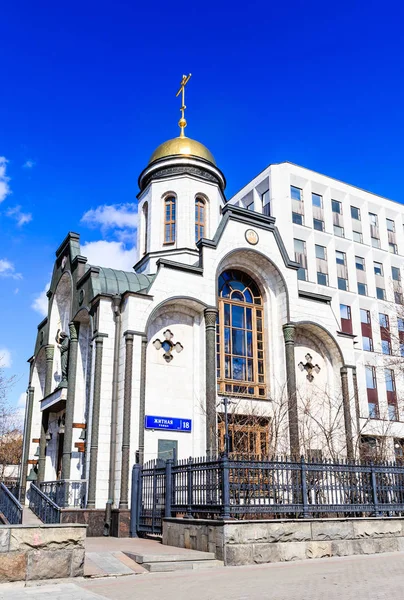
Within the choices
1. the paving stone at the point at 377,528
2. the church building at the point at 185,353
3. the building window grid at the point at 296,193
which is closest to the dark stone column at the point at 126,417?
the church building at the point at 185,353

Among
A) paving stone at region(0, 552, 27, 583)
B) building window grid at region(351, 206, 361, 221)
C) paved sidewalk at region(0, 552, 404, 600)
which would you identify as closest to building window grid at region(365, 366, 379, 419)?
building window grid at region(351, 206, 361, 221)

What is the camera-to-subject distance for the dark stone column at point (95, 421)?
63.0ft

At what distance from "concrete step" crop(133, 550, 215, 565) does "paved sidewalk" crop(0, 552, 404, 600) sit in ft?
1.70

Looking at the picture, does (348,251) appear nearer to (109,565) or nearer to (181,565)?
(181,565)

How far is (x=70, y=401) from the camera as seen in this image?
23.1 metres

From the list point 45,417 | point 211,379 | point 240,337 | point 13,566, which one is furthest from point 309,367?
point 13,566

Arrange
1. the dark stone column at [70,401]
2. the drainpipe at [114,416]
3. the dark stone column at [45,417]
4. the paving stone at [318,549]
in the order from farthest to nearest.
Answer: the dark stone column at [45,417] → the dark stone column at [70,401] → the drainpipe at [114,416] → the paving stone at [318,549]

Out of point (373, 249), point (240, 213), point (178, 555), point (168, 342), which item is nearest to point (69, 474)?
point (168, 342)

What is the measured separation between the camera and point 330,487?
14328mm

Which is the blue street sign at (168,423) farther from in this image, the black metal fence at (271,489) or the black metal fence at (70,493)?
the black metal fence at (271,489)

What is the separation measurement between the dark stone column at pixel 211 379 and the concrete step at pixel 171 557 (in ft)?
27.3

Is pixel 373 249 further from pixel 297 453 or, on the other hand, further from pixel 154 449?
pixel 154 449

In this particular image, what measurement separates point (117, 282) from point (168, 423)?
570 centimetres

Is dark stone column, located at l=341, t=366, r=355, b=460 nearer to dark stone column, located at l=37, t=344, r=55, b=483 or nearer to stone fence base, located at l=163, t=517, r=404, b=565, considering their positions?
stone fence base, located at l=163, t=517, r=404, b=565
